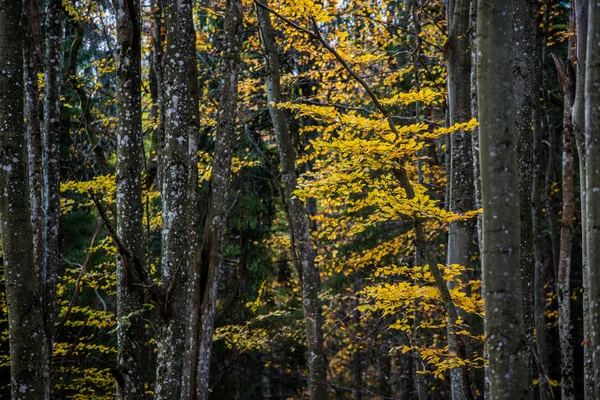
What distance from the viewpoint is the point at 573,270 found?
15.8 meters

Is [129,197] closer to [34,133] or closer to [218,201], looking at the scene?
[218,201]

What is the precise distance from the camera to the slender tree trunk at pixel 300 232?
808cm

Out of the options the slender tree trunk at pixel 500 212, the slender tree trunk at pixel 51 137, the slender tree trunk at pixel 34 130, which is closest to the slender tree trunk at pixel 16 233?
the slender tree trunk at pixel 34 130

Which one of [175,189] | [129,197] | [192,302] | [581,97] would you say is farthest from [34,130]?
[581,97]

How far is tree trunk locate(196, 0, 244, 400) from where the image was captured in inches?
206

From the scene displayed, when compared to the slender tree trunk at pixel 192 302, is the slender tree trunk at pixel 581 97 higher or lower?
higher

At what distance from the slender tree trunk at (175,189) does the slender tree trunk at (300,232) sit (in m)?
3.09

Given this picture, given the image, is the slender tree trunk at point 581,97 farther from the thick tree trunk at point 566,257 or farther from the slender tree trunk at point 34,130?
the slender tree trunk at point 34,130

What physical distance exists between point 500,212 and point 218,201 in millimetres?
3088

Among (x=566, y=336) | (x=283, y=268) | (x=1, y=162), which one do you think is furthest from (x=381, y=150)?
(x=283, y=268)

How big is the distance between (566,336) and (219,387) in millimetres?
7842

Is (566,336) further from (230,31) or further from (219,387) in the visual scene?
(230,31)

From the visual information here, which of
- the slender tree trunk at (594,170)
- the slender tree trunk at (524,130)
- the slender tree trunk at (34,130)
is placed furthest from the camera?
the slender tree trunk at (34,130)

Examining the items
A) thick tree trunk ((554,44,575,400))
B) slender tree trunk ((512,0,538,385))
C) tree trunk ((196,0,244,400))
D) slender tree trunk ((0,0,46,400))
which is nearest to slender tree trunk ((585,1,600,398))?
slender tree trunk ((512,0,538,385))
